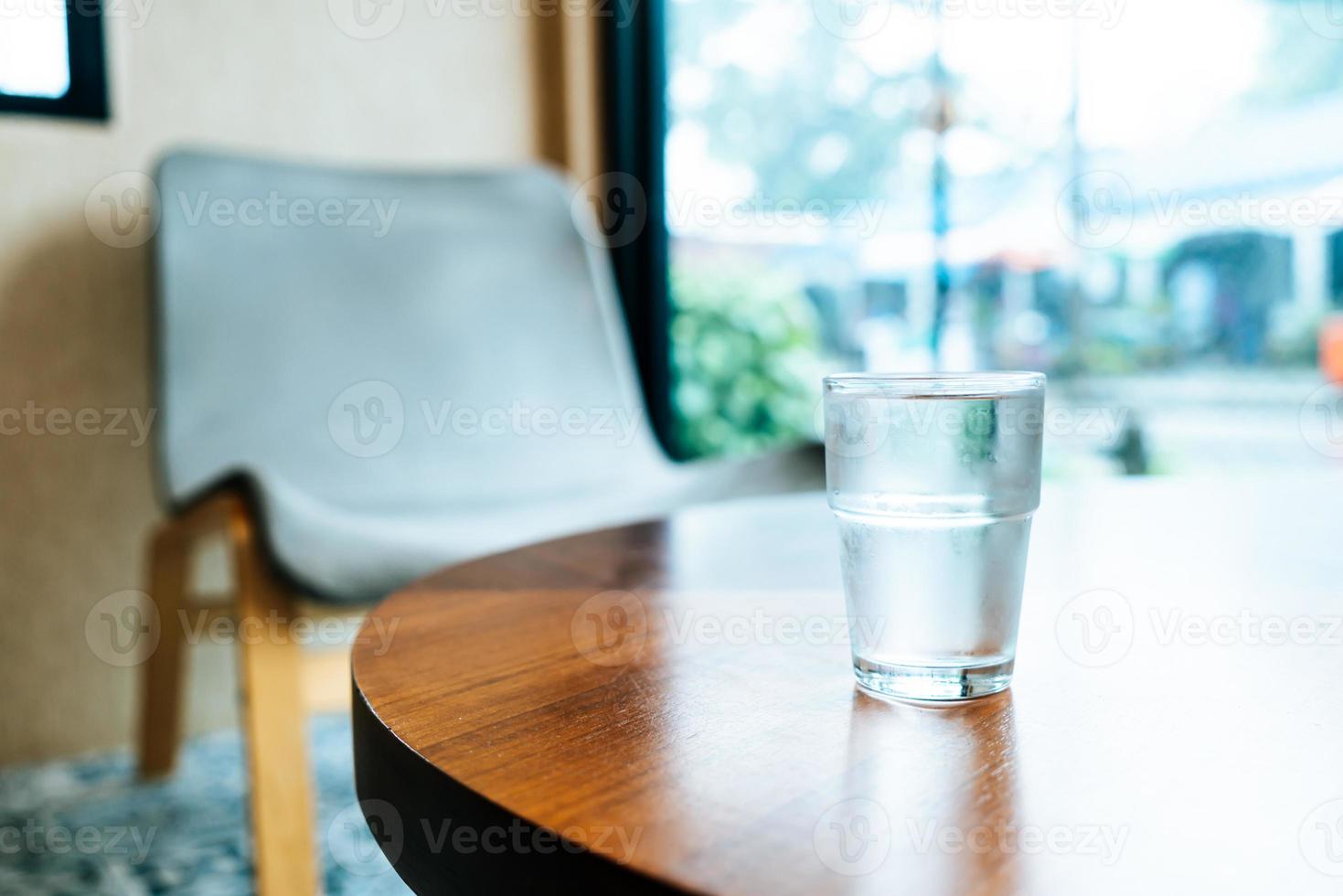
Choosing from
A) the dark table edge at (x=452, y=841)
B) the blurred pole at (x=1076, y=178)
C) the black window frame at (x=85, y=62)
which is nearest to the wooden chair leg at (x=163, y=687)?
the black window frame at (x=85, y=62)

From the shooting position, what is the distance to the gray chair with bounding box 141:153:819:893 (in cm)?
148

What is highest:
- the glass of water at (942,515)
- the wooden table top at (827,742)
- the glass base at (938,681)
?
the glass of water at (942,515)

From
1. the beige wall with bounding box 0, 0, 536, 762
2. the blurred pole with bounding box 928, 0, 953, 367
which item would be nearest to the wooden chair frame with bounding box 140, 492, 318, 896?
the beige wall with bounding box 0, 0, 536, 762

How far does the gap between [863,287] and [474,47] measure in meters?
0.91

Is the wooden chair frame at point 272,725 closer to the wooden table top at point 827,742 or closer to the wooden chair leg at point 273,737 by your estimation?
the wooden chair leg at point 273,737

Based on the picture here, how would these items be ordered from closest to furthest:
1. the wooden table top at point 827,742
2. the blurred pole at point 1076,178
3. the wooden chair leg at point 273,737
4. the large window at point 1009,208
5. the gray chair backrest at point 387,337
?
the wooden table top at point 827,742, the wooden chair leg at point 273,737, the gray chair backrest at point 387,337, the large window at point 1009,208, the blurred pole at point 1076,178

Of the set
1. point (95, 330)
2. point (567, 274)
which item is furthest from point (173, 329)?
point (567, 274)

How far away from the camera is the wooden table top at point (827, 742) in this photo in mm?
260

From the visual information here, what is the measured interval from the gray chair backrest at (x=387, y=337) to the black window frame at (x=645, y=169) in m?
0.32

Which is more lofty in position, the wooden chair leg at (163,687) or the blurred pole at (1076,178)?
the blurred pole at (1076,178)

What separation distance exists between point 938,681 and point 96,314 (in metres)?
1.69

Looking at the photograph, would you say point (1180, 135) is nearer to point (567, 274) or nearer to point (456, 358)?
point (567, 274)

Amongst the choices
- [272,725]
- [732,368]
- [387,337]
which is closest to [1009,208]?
[732,368]

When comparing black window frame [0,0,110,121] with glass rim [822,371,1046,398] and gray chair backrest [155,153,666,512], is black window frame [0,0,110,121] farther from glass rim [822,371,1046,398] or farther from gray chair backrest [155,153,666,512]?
glass rim [822,371,1046,398]
